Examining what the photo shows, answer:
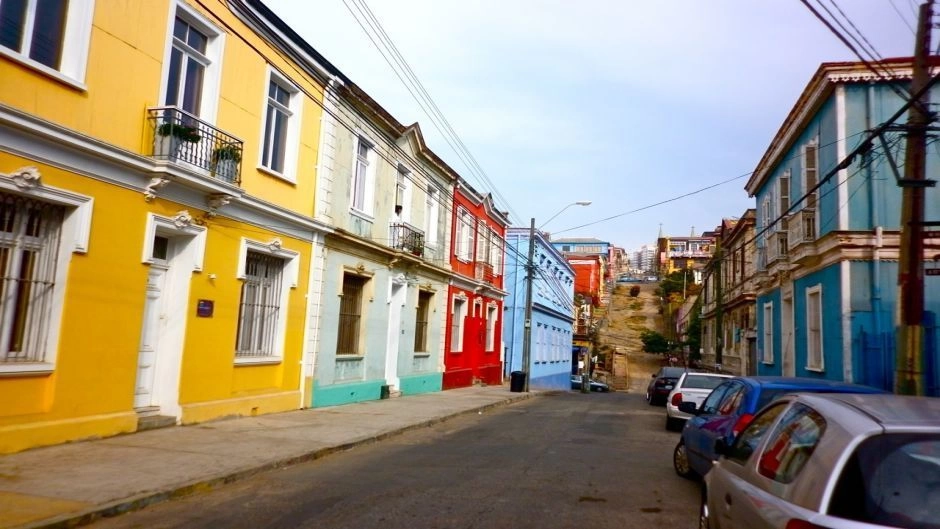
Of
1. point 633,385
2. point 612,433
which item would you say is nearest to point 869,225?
point 612,433

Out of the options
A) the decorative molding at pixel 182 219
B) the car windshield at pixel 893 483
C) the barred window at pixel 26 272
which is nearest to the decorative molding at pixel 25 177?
the barred window at pixel 26 272

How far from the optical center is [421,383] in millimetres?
22859

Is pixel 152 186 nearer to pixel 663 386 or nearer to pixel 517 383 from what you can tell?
pixel 663 386

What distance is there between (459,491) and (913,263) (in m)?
7.20

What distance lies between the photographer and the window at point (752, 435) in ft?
14.7

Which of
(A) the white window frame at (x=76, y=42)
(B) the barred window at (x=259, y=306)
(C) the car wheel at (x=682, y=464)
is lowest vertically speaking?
(C) the car wheel at (x=682, y=464)

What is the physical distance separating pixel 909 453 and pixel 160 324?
36.4ft

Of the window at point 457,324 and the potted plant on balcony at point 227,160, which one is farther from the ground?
the potted plant on balcony at point 227,160

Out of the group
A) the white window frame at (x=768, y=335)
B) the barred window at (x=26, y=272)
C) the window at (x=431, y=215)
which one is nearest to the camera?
the barred window at (x=26, y=272)

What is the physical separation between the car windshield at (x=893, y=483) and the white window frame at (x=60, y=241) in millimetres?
9217

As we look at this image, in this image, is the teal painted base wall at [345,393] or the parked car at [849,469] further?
the teal painted base wall at [345,393]

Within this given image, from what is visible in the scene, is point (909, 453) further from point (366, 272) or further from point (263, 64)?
point (366, 272)

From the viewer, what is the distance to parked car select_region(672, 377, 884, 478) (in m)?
7.53

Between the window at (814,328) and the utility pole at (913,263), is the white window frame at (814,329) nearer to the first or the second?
the window at (814,328)
